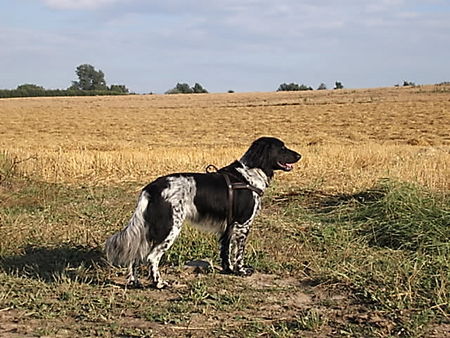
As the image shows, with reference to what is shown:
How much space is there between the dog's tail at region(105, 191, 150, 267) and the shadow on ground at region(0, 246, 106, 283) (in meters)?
0.47

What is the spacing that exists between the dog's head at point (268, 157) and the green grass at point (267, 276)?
107cm

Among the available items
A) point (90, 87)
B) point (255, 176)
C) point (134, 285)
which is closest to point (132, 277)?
point (134, 285)

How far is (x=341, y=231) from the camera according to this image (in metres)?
7.80

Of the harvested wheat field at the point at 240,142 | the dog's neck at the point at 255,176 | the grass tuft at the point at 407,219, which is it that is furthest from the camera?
the harvested wheat field at the point at 240,142

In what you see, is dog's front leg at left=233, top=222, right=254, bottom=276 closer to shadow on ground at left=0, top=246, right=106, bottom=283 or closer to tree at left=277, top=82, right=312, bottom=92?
shadow on ground at left=0, top=246, right=106, bottom=283

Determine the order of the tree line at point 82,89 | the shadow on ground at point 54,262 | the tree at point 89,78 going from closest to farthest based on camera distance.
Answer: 1. the shadow on ground at point 54,262
2. the tree line at point 82,89
3. the tree at point 89,78

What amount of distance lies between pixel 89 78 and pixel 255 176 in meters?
134

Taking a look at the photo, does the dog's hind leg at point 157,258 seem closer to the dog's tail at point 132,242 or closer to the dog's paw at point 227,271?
the dog's tail at point 132,242

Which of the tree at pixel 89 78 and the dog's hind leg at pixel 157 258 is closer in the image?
the dog's hind leg at pixel 157 258

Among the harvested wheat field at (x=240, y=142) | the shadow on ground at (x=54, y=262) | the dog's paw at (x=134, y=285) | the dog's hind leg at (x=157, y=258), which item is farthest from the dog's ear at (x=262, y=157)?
the harvested wheat field at (x=240, y=142)

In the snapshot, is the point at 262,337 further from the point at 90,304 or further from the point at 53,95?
the point at 53,95

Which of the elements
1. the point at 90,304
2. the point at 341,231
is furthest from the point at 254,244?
the point at 90,304

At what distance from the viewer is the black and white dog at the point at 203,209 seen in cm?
614

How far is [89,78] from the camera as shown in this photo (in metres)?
135
